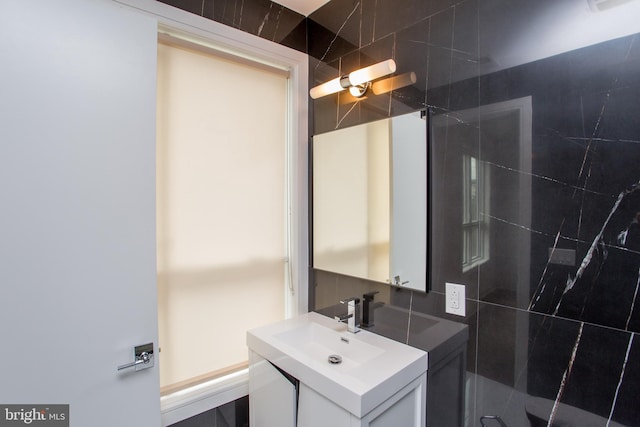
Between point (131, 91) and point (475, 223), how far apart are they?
145 cm

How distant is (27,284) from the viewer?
102 cm

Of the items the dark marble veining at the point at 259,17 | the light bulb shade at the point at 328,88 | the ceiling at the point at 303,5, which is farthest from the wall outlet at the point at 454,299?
the ceiling at the point at 303,5

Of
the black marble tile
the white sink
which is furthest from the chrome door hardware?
the black marble tile

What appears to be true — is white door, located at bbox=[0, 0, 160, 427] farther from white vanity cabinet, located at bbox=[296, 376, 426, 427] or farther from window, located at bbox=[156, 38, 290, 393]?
white vanity cabinet, located at bbox=[296, 376, 426, 427]

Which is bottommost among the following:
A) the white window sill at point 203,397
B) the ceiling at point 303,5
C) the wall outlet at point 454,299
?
the white window sill at point 203,397

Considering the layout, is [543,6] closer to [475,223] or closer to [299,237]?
[475,223]

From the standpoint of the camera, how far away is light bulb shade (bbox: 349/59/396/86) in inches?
53.0

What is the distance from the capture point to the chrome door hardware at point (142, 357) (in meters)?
1.20

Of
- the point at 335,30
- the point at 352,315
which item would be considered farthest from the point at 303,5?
the point at 352,315

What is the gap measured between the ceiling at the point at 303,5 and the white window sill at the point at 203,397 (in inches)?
83.1

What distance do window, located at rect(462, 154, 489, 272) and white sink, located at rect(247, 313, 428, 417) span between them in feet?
1.54

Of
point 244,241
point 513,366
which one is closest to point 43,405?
point 244,241

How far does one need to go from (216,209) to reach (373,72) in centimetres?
104
